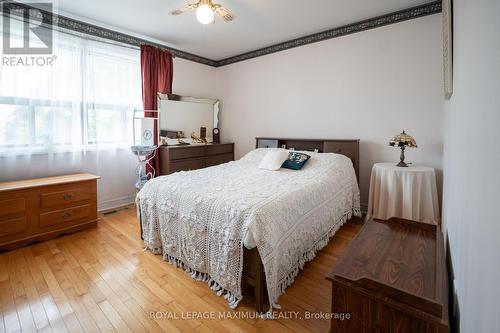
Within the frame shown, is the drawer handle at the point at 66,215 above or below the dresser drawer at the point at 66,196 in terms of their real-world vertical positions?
below

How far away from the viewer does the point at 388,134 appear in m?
3.00

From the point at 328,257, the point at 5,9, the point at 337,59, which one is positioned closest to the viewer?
the point at 328,257

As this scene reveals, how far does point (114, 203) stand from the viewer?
141 inches

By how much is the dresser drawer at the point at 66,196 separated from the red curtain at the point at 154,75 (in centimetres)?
115

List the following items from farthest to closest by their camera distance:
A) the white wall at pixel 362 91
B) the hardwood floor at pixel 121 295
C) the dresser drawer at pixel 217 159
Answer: the dresser drawer at pixel 217 159 < the white wall at pixel 362 91 < the hardwood floor at pixel 121 295

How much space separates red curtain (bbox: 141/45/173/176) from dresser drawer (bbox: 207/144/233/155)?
0.91 meters

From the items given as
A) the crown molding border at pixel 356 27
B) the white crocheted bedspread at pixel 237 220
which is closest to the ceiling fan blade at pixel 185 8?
the white crocheted bedspread at pixel 237 220

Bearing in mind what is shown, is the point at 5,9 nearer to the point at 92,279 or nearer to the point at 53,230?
the point at 53,230

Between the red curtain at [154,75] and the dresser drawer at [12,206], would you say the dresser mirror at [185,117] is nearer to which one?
the red curtain at [154,75]

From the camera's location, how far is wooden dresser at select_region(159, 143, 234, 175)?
3713mm

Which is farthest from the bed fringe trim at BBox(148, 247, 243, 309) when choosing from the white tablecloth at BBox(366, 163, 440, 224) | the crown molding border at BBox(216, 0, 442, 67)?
the crown molding border at BBox(216, 0, 442, 67)

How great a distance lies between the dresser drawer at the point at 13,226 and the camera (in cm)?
225

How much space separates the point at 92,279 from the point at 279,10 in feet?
10.8

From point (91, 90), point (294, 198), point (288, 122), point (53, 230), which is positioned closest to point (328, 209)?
point (294, 198)
